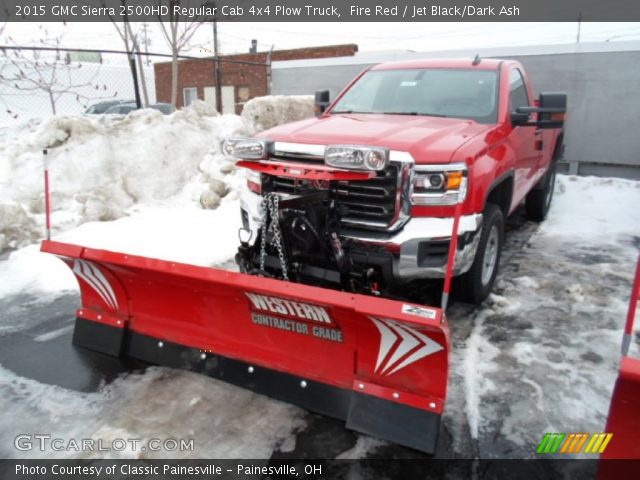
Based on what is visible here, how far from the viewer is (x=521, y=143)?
15.5ft

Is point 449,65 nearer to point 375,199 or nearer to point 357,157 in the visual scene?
point 375,199

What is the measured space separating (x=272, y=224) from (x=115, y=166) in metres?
5.46

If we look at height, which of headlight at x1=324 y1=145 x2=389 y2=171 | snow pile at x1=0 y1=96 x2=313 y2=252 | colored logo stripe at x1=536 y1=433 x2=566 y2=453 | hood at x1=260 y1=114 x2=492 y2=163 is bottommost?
colored logo stripe at x1=536 y1=433 x2=566 y2=453

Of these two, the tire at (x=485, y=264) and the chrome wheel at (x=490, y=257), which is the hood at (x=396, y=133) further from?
the chrome wheel at (x=490, y=257)

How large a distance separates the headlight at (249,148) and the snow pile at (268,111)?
6.06 m

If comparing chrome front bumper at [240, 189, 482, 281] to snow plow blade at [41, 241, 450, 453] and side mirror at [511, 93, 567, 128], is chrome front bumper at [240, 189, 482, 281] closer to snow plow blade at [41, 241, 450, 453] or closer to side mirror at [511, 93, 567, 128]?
snow plow blade at [41, 241, 450, 453]

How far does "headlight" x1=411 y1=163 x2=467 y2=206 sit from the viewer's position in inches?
129

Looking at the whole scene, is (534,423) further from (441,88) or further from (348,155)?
(441,88)

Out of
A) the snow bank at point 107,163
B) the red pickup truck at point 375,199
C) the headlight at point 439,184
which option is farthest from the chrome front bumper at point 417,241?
the snow bank at point 107,163

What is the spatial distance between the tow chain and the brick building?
61.4 ft

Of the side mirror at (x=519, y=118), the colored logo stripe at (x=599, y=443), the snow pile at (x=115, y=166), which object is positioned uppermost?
the side mirror at (x=519, y=118)

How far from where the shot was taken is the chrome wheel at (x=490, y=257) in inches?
162

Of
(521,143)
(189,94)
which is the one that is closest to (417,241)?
(521,143)
